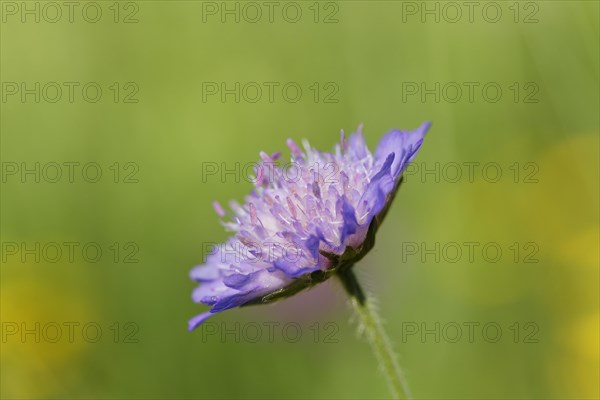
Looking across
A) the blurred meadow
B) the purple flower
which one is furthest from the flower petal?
the blurred meadow

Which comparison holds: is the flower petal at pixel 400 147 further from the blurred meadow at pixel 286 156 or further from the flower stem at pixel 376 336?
the blurred meadow at pixel 286 156

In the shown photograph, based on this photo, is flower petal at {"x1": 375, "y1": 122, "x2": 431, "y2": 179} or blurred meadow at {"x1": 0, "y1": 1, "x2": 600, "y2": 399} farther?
blurred meadow at {"x1": 0, "y1": 1, "x2": 600, "y2": 399}

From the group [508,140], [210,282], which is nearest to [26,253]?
[210,282]

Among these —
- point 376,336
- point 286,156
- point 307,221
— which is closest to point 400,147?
point 307,221

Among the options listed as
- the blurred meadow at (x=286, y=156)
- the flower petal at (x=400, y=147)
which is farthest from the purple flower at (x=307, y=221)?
the blurred meadow at (x=286, y=156)

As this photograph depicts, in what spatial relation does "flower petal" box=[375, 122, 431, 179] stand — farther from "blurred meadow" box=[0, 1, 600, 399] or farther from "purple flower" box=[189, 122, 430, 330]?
"blurred meadow" box=[0, 1, 600, 399]

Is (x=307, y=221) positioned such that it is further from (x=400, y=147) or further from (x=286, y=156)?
(x=286, y=156)

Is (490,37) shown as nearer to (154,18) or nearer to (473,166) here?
(473,166)
